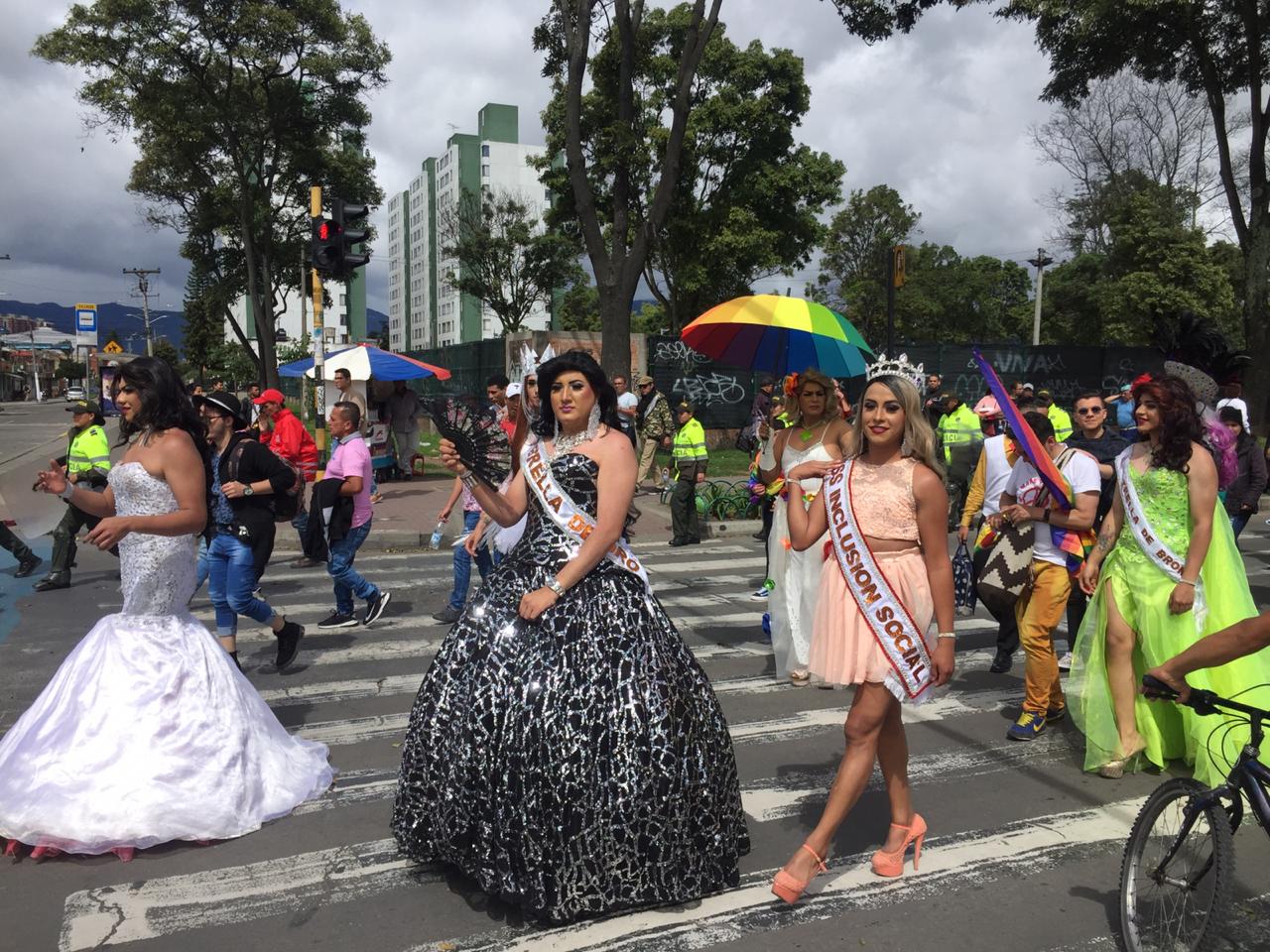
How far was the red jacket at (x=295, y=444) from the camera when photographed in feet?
34.8

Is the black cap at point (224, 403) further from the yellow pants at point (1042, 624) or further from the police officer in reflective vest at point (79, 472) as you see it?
the yellow pants at point (1042, 624)

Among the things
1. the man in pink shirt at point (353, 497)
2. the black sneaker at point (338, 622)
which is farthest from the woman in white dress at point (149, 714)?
the black sneaker at point (338, 622)

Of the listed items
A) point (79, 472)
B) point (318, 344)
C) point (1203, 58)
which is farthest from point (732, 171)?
point (79, 472)

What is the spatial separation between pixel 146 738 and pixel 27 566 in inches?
282

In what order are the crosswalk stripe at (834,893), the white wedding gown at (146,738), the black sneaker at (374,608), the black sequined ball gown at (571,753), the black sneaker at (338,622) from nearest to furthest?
the black sequined ball gown at (571,753) < the crosswalk stripe at (834,893) < the white wedding gown at (146,738) < the black sneaker at (338,622) < the black sneaker at (374,608)

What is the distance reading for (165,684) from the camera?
13.1 feet

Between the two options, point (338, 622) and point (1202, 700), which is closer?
point (1202, 700)

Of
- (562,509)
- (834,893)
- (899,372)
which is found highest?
(899,372)

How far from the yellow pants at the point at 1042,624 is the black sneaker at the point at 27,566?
30.4 ft

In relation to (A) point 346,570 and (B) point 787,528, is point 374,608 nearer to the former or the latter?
(A) point 346,570

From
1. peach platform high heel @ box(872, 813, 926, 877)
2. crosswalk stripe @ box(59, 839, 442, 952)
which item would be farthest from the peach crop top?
crosswalk stripe @ box(59, 839, 442, 952)

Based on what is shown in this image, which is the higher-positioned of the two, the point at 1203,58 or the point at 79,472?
the point at 1203,58

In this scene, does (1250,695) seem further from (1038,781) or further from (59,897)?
(59,897)

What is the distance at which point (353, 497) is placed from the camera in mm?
7312
